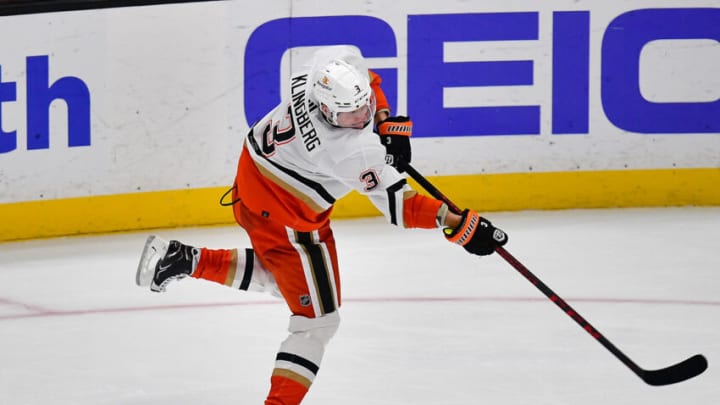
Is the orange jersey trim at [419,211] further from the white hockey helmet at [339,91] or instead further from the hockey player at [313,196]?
the white hockey helmet at [339,91]

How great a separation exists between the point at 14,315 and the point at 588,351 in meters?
2.19

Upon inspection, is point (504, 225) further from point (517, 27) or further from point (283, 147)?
point (283, 147)

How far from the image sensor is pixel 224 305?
5211mm

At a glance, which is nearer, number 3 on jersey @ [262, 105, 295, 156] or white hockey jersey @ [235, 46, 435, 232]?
white hockey jersey @ [235, 46, 435, 232]

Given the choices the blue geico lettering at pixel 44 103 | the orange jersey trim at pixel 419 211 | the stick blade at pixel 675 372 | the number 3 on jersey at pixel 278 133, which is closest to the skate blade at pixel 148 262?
the number 3 on jersey at pixel 278 133

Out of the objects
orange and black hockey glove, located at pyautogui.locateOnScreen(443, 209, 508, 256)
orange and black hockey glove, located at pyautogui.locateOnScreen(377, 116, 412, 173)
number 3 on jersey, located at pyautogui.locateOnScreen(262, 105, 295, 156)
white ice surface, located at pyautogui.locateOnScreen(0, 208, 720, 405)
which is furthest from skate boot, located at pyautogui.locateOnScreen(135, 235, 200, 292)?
orange and black hockey glove, located at pyautogui.locateOnScreen(443, 209, 508, 256)

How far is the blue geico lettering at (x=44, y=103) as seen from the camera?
19.9 ft

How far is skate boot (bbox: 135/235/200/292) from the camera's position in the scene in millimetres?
4273

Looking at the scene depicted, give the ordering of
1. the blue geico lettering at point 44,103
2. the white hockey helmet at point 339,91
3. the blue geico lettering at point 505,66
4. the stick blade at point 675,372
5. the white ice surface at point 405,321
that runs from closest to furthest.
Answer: the white hockey helmet at point 339,91 < the stick blade at point 675,372 < the white ice surface at point 405,321 < the blue geico lettering at point 44,103 < the blue geico lettering at point 505,66

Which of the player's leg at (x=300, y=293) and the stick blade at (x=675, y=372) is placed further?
the stick blade at (x=675, y=372)

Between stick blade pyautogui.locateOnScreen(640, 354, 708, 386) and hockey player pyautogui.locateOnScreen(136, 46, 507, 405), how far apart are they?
2.11ft

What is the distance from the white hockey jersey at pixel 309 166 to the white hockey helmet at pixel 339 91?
6 cm

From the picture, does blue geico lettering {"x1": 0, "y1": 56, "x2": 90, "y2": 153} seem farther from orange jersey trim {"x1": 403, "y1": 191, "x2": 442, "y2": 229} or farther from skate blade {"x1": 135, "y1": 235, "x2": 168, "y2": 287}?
orange jersey trim {"x1": 403, "y1": 191, "x2": 442, "y2": 229}

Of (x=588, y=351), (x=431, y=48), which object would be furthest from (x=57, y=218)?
(x=588, y=351)
